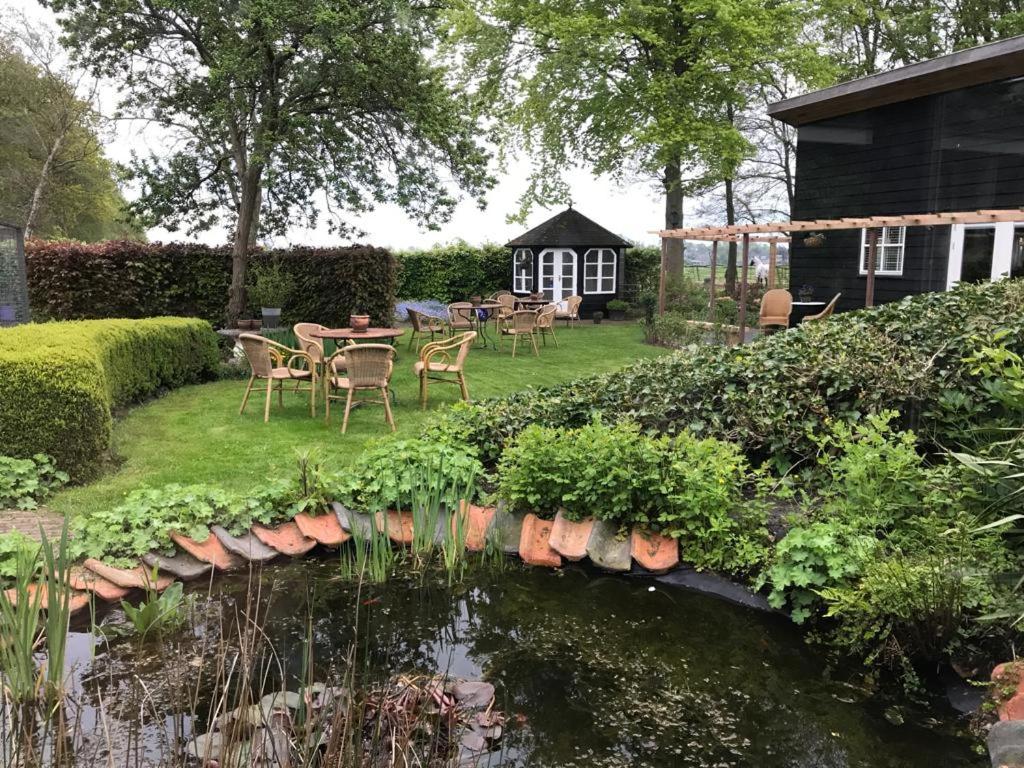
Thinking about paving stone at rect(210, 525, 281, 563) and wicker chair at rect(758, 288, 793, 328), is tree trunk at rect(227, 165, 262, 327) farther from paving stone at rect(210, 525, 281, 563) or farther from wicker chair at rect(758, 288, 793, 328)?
paving stone at rect(210, 525, 281, 563)

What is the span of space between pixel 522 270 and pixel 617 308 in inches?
111

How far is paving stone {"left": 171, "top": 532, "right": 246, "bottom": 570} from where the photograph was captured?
3.78 m

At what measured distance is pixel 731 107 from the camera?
901 inches

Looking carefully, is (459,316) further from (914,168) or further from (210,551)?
(210,551)

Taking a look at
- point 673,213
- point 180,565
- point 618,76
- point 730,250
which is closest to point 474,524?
point 180,565

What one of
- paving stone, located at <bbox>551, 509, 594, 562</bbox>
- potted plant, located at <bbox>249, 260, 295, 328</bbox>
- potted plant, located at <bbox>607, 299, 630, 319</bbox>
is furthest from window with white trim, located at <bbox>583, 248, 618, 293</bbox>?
paving stone, located at <bbox>551, 509, 594, 562</bbox>

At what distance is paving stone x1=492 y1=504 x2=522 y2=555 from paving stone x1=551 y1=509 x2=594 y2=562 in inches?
8.5

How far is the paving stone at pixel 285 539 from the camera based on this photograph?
401 centimetres

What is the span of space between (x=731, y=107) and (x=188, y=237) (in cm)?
1578

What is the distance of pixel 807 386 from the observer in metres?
4.64

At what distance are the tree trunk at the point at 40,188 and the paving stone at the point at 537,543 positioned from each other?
96.4ft

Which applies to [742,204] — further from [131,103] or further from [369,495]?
[369,495]

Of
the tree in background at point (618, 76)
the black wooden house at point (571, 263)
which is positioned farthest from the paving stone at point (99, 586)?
the black wooden house at point (571, 263)

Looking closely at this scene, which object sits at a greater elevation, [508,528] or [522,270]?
[522,270]
